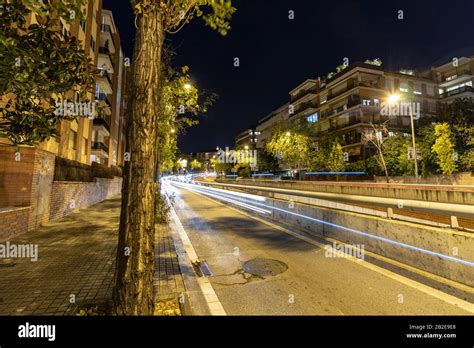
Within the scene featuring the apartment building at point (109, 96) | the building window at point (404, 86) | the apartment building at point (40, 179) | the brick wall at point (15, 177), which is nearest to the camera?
the apartment building at point (40, 179)

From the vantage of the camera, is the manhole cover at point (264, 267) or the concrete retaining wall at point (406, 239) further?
the manhole cover at point (264, 267)

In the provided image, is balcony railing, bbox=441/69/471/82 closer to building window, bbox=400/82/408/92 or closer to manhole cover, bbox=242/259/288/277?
building window, bbox=400/82/408/92

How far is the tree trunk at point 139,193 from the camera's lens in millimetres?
2982

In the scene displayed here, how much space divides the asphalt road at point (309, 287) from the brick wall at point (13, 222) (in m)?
5.27

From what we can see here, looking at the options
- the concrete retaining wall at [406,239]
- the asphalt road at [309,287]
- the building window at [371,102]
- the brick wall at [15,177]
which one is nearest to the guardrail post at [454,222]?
the concrete retaining wall at [406,239]

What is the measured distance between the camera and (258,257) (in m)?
6.28

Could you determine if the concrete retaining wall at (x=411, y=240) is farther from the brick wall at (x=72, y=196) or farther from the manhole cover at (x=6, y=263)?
the brick wall at (x=72, y=196)

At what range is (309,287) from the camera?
14.8 ft

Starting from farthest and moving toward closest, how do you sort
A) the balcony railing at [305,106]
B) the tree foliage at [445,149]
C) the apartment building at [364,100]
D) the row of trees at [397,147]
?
the balcony railing at [305,106] < the apartment building at [364,100] < the row of trees at [397,147] < the tree foliage at [445,149]

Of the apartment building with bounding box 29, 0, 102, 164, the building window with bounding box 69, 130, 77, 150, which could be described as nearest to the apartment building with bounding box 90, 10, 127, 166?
the apartment building with bounding box 29, 0, 102, 164

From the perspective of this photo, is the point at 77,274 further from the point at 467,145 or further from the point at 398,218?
the point at 467,145
